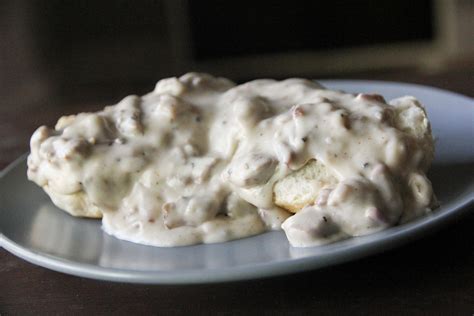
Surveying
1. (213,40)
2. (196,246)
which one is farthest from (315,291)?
(213,40)

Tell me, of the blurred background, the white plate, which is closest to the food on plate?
the white plate

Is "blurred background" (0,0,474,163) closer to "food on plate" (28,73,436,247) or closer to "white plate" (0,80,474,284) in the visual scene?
"white plate" (0,80,474,284)

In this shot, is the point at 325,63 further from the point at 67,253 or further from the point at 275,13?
the point at 67,253

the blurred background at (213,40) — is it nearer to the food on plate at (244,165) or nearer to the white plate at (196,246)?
the white plate at (196,246)

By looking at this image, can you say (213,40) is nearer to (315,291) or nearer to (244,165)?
(244,165)

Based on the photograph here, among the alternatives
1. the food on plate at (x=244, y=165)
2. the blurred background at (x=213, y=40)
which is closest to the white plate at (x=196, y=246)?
the food on plate at (x=244, y=165)

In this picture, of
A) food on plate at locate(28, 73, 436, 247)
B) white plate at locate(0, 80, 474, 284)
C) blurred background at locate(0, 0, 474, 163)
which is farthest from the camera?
blurred background at locate(0, 0, 474, 163)

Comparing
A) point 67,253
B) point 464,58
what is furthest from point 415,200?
point 464,58
